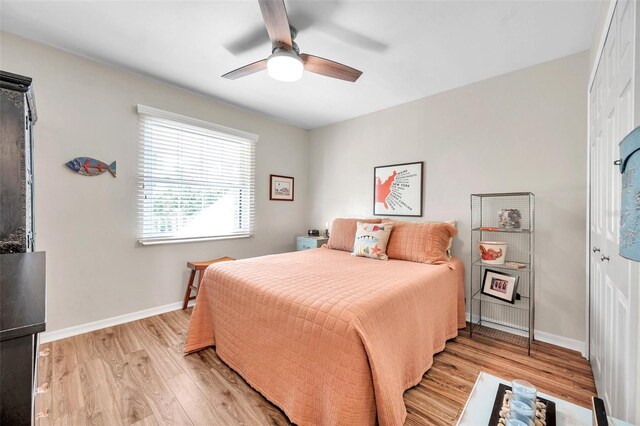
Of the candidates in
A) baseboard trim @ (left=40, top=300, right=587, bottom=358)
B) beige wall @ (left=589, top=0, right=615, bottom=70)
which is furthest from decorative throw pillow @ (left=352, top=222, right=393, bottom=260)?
beige wall @ (left=589, top=0, right=615, bottom=70)

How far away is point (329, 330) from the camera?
1378 millimetres

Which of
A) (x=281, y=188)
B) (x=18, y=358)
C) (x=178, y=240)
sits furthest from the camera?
(x=281, y=188)

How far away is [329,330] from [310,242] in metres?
2.67

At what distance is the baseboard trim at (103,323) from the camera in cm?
239

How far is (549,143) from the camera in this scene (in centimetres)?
243

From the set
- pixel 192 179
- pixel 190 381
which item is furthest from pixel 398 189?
pixel 190 381

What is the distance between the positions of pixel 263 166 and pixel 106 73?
1956 mm

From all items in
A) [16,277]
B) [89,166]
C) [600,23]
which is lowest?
[16,277]

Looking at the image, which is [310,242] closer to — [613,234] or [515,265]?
[515,265]

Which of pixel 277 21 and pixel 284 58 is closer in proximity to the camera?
pixel 277 21

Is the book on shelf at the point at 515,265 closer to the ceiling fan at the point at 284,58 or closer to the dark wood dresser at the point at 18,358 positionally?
the ceiling fan at the point at 284,58

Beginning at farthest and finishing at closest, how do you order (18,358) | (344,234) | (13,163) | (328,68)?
1. (344,234)
2. (328,68)
3. (13,163)
4. (18,358)

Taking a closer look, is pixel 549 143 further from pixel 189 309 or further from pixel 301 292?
pixel 189 309

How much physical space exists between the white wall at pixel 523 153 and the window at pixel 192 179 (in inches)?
75.4
